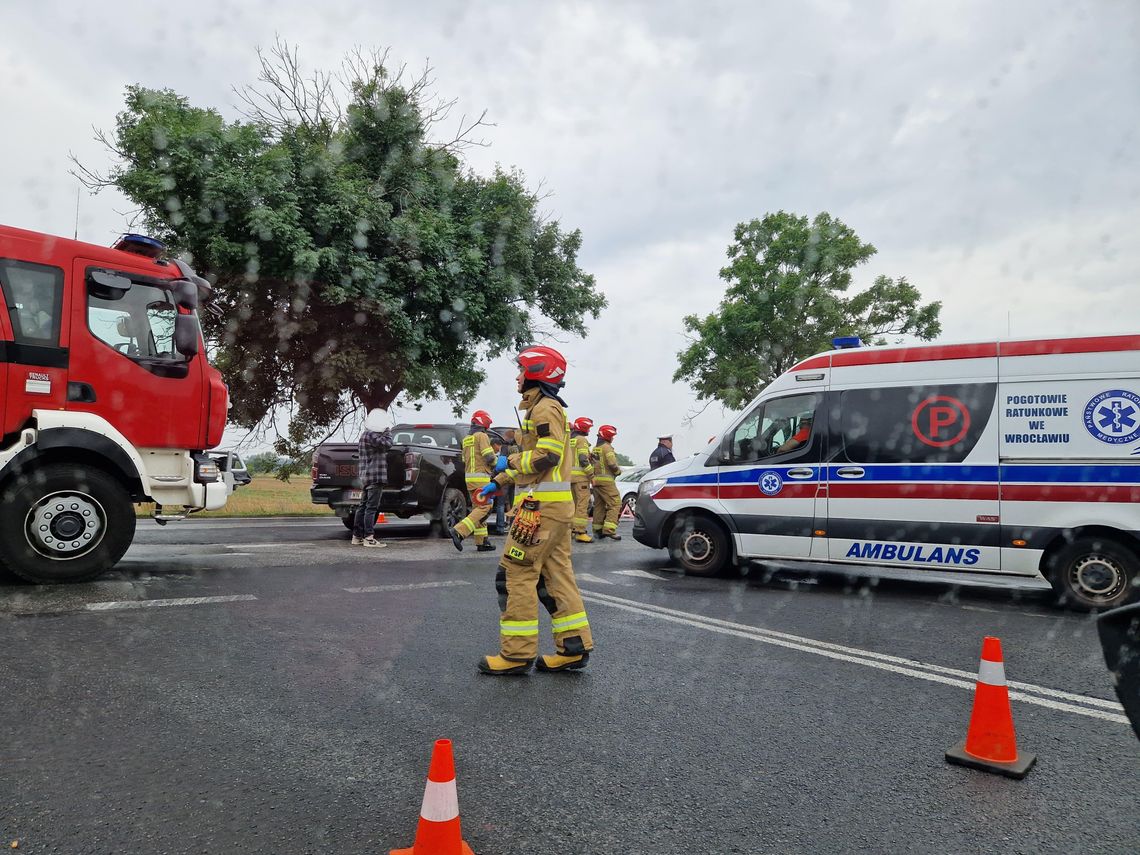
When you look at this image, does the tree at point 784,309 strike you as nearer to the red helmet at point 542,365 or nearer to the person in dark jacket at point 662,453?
the person in dark jacket at point 662,453

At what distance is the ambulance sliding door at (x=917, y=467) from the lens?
7.40 m

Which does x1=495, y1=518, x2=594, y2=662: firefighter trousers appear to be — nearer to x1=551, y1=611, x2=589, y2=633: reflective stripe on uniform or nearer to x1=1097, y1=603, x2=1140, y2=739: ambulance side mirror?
x1=551, y1=611, x2=589, y2=633: reflective stripe on uniform

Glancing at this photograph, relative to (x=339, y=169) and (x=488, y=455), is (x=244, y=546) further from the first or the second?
(x=339, y=169)

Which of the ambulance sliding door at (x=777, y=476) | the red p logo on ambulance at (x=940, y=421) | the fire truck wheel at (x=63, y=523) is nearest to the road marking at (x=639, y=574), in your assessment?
the ambulance sliding door at (x=777, y=476)

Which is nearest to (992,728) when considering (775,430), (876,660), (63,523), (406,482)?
(876,660)

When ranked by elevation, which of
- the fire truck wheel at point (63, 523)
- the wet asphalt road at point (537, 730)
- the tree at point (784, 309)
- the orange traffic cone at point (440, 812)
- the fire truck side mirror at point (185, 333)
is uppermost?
the tree at point (784, 309)

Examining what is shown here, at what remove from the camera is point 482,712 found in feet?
12.8

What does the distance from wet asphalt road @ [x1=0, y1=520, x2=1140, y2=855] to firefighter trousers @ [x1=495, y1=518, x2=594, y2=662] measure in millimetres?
222

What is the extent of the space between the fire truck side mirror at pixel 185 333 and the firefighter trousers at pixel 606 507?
23.8 feet

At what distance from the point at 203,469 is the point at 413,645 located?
12.3 ft

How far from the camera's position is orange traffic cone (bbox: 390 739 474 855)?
225cm

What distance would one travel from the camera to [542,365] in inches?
189

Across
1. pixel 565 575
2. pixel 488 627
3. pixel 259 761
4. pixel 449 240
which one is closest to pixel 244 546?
pixel 488 627

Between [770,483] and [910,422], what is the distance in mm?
1504
